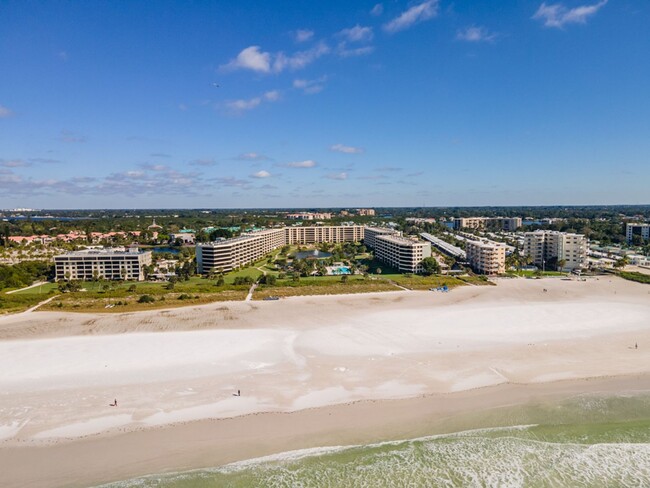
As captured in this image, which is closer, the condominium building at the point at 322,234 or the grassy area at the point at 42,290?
the grassy area at the point at 42,290

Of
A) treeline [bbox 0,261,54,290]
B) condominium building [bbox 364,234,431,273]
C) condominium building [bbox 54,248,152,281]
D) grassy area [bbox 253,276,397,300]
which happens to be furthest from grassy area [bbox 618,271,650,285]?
treeline [bbox 0,261,54,290]

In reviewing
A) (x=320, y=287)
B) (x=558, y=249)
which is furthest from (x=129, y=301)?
(x=558, y=249)

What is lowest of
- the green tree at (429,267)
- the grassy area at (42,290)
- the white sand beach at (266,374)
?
the white sand beach at (266,374)

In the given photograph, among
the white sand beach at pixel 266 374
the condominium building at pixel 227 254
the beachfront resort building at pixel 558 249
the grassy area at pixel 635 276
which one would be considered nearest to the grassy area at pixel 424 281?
the white sand beach at pixel 266 374

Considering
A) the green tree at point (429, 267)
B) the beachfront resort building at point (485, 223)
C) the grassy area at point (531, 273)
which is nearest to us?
the green tree at point (429, 267)

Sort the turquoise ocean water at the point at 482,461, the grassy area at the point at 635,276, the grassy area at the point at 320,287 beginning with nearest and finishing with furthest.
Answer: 1. the turquoise ocean water at the point at 482,461
2. the grassy area at the point at 320,287
3. the grassy area at the point at 635,276

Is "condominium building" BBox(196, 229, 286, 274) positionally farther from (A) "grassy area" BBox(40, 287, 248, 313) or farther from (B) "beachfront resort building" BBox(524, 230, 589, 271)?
(B) "beachfront resort building" BBox(524, 230, 589, 271)

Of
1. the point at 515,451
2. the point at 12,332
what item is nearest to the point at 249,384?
the point at 515,451

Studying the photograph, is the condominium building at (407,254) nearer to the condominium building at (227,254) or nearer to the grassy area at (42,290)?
the condominium building at (227,254)

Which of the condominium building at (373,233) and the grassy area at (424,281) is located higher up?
the condominium building at (373,233)
